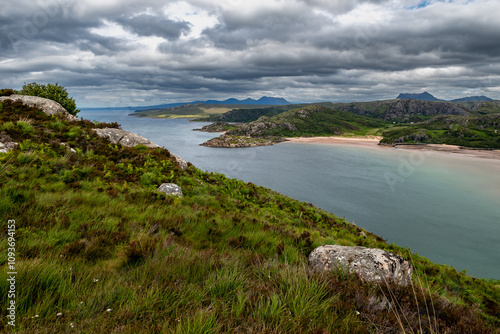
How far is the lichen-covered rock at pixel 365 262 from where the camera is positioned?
18.3 feet

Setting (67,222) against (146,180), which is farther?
(146,180)

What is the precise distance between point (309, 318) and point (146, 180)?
38.7 feet

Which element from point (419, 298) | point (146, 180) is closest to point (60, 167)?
point (146, 180)

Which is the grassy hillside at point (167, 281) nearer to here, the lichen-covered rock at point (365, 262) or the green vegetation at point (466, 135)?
the lichen-covered rock at point (365, 262)

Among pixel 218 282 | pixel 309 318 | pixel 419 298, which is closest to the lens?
pixel 309 318

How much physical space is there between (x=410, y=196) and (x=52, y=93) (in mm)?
63993

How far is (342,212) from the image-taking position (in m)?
40.2

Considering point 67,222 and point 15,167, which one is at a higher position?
point 15,167

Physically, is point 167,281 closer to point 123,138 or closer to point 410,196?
point 123,138

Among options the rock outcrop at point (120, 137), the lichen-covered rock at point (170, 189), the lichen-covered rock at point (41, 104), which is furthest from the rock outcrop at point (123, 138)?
the lichen-covered rock at point (170, 189)

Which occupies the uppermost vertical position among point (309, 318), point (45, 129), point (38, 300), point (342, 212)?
point (45, 129)

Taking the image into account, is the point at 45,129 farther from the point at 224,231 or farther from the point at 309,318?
the point at 309,318

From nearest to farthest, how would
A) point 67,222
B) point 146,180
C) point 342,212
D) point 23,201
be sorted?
point 67,222 < point 23,201 < point 146,180 < point 342,212

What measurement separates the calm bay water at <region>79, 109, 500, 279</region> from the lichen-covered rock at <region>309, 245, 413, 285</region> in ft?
88.4
